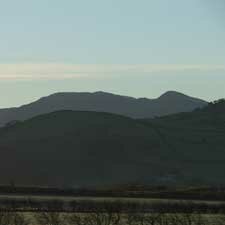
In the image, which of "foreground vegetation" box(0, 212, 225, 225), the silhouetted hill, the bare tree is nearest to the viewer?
"foreground vegetation" box(0, 212, 225, 225)

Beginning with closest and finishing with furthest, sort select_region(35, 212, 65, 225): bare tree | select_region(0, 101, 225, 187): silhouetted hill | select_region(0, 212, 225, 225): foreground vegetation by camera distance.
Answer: select_region(0, 212, 225, 225): foreground vegetation, select_region(35, 212, 65, 225): bare tree, select_region(0, 101, 225, 187): silhouetted hill

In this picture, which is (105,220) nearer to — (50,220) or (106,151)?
(50,220)

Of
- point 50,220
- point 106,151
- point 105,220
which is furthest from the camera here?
point 106,151

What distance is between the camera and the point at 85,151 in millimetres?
136625

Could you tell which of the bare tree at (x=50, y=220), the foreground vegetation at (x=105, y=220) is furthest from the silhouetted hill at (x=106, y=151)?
the bare tree at (x=50, y=220)

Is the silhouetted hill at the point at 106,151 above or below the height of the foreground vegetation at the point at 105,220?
above

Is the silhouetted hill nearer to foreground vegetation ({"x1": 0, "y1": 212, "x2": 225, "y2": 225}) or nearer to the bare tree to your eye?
foreground vegetation ({"x1": 0, "y1": 212, "x2": 225, "y2": 225})

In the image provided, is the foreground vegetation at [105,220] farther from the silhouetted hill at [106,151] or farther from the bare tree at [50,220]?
the silhouetted hill at [106,151]

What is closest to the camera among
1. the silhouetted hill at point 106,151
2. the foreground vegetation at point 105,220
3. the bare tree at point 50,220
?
the foreground vegetation at point 105,220

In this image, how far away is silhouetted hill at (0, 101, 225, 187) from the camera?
120750mm

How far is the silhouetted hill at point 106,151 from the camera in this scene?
396ft

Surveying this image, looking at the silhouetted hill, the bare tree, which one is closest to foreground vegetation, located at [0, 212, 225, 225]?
the bare tree

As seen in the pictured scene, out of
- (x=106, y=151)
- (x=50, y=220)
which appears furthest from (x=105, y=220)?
(x=106, y=151)

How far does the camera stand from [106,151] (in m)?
136
